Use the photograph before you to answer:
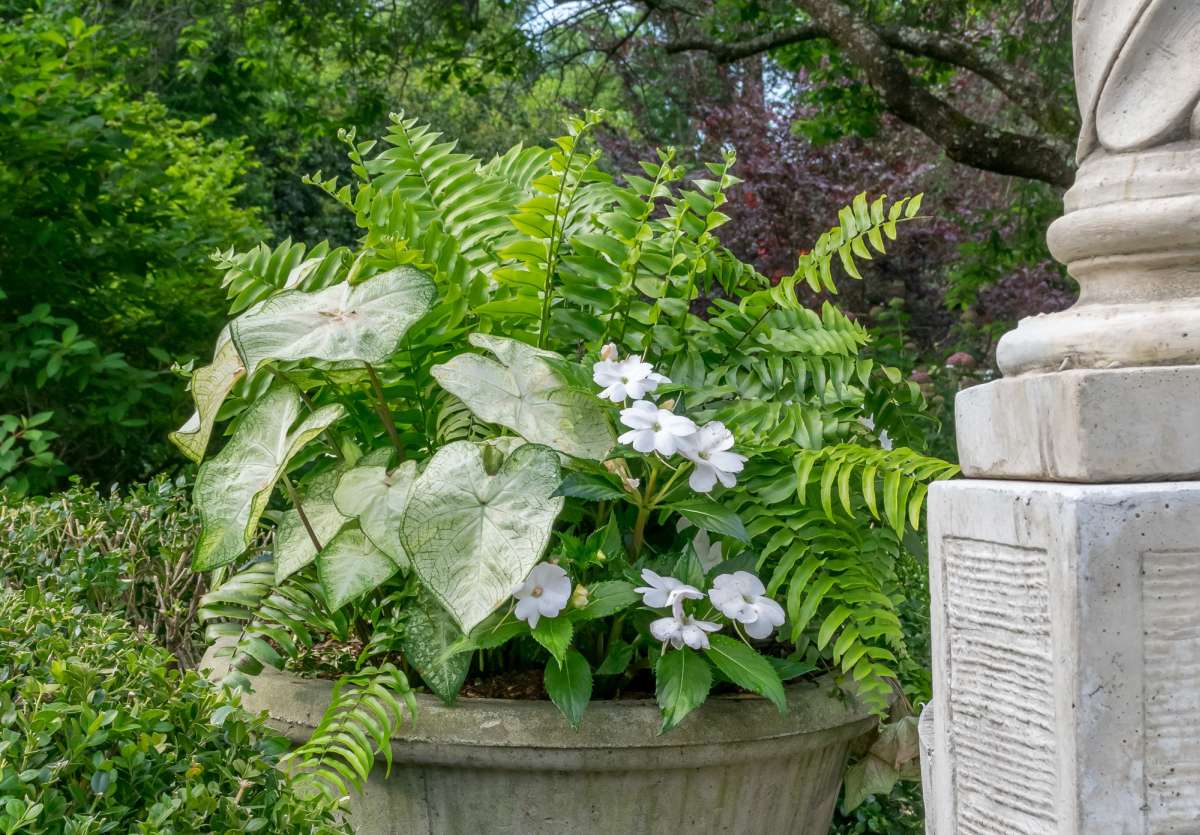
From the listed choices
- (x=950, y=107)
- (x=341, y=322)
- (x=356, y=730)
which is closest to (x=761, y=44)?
(x=950, y=107)

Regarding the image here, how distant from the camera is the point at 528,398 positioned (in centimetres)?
225

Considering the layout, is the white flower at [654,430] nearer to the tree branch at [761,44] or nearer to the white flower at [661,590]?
the white flower at [661,590]

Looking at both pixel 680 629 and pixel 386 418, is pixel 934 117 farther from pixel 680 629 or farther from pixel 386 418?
pixel 680 629

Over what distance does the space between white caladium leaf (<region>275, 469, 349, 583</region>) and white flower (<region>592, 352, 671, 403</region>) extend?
552 millimetres

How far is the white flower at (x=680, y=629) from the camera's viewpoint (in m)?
2.11

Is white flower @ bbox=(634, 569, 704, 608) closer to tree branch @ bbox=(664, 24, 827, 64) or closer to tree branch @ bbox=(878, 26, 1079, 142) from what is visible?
tree branch @ bbox=(878, 26, 1079, 142)

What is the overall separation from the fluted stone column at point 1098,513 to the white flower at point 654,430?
475mm

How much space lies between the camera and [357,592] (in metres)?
2.18

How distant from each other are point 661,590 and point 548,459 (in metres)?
0.31

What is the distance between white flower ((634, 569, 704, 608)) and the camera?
6.91ft

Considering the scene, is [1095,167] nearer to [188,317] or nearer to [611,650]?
[611,650]

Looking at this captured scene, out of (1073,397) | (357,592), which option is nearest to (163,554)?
(357,592)

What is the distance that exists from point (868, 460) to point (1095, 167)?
63 centimetres

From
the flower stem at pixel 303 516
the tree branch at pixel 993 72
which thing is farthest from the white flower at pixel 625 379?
the tree branch at pixel 993 72
